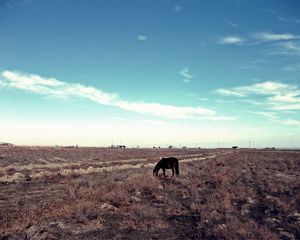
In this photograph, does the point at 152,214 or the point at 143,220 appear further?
the point at 152,214

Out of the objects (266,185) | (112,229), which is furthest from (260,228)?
(266,185)

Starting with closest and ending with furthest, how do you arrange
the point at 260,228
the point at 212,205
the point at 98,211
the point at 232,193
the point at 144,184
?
1. the point at 260,228
2. the point at 98,211
3. the point at 212,205
4. the point at 232,193
5. the point at 144,184

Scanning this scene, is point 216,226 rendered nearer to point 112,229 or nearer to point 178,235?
point 178,235

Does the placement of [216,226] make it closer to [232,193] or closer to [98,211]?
[98,211]

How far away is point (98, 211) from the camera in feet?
45.2

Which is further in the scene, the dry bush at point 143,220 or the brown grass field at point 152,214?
the dry bush at point 143,220

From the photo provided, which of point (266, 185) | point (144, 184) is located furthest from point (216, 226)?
point (266, 185)

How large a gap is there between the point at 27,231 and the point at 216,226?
624 centimetres

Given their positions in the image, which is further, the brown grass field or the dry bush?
the dry bush

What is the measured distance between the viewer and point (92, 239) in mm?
10828

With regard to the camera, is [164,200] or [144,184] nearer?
[164,200]

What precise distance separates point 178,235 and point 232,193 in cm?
808

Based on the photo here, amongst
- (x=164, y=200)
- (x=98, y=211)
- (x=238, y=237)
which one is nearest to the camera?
(x=238, y=237)

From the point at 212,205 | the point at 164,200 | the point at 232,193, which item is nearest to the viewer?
the point at 212,205
